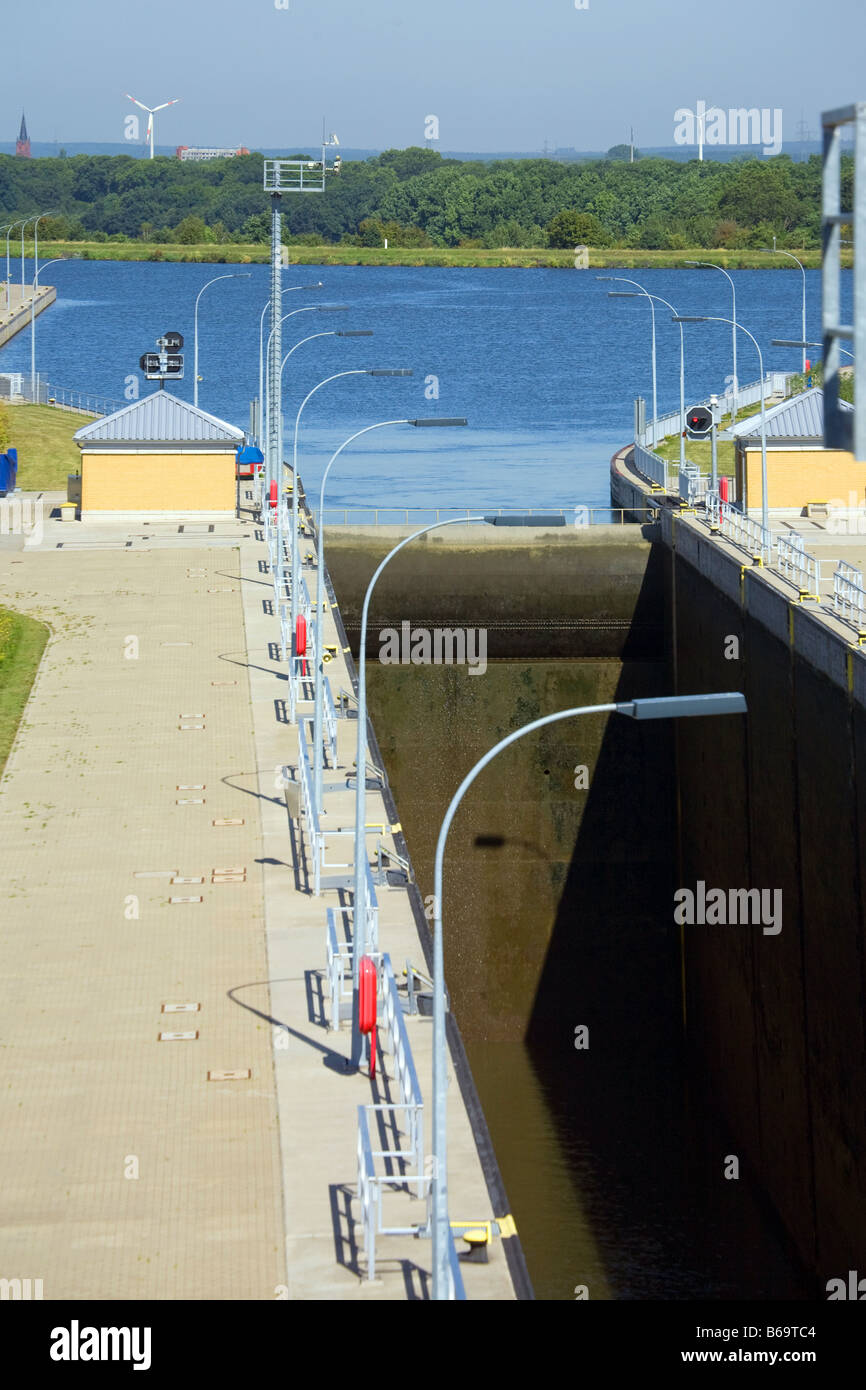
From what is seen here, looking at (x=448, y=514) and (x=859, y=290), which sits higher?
(x=859, y=290)

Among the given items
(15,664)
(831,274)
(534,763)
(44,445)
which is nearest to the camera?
(831,274)

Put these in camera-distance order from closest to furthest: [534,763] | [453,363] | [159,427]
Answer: [534,763] → [159,427] → [453,363]

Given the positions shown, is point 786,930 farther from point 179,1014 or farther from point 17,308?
point 17,308

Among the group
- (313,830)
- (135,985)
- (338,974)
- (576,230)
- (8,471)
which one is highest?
(576,230)

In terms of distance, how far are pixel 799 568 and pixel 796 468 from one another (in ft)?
52.6

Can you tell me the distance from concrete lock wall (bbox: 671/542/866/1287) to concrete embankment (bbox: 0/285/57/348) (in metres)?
88.3

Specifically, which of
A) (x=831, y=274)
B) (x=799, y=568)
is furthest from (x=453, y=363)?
(x=831, y=274)

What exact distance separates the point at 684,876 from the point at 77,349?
10630 cm

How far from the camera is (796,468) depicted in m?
47.2

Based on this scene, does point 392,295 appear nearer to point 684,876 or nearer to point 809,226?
point 809,226

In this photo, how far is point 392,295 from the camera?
175875mm

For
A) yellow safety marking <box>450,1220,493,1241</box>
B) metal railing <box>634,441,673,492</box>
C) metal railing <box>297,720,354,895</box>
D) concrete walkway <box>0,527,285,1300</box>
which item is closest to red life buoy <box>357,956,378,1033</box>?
concrete walkway <box>0,527,285,1300</box>

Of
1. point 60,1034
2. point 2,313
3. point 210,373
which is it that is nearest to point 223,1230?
point 60,1034

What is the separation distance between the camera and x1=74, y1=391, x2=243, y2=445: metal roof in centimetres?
5219
